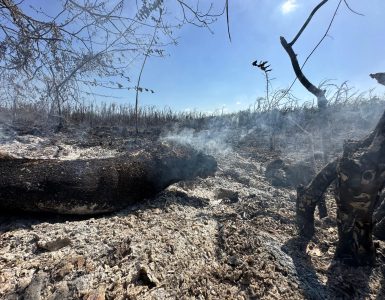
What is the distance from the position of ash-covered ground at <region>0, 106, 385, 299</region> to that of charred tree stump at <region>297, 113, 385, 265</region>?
186 mm

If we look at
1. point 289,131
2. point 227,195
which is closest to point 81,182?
point 227,195

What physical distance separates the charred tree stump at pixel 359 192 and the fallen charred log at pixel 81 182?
7.84 feet

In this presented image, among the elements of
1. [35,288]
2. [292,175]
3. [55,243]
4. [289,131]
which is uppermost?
[289,131]

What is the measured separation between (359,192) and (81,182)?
2885 mm

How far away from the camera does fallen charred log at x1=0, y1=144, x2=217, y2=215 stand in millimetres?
3215

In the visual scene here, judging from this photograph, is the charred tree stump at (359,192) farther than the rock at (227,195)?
No

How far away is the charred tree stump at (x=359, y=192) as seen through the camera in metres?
2.53

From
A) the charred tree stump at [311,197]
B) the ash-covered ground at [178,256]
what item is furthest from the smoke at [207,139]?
the charred tree stump at [311,197]

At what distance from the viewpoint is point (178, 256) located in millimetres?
2775

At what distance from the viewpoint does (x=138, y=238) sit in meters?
2.98

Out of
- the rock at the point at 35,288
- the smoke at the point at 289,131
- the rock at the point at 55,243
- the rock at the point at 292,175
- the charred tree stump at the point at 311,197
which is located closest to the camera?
the rock at the point at 35,288

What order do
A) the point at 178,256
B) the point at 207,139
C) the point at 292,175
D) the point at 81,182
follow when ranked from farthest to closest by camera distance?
the point at 207,139
the point at 292,175
the point at 81,182
the point at 178,256

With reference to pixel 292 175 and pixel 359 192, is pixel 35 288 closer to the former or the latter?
pixel 359 192

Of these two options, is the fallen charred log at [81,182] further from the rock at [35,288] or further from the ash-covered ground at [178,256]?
the rock at [35,288]
